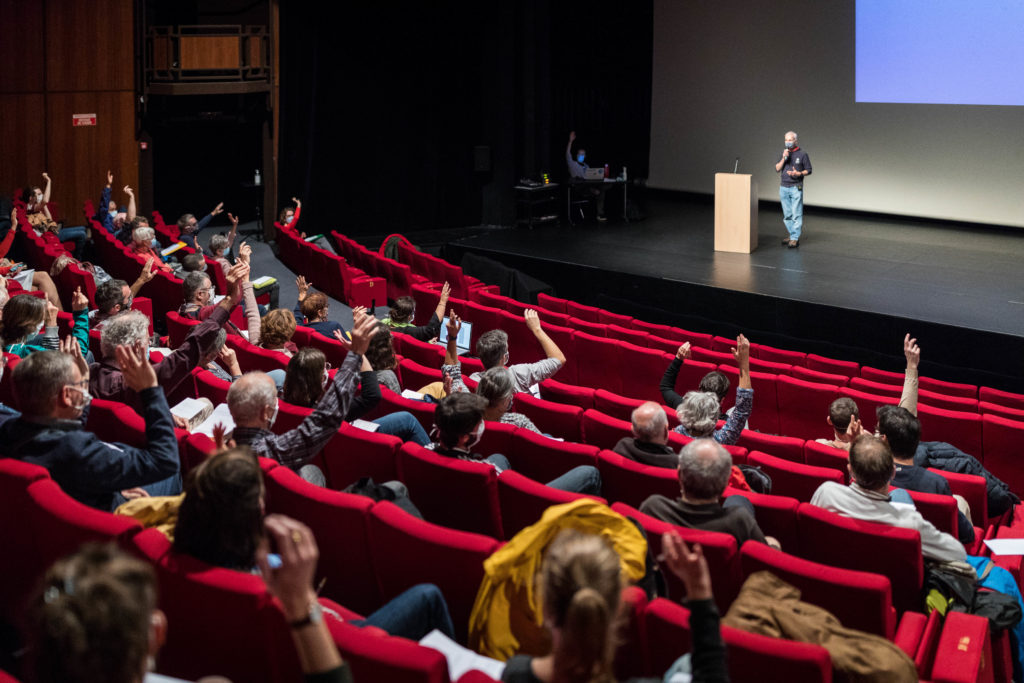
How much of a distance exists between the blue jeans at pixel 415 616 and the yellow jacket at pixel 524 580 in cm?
9

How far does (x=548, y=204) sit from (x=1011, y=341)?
23.9 feet

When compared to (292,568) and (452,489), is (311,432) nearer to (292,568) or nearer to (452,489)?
(452,489)

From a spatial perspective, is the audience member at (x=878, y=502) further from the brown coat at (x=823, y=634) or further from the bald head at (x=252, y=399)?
the bald head at (x=252, y=399)

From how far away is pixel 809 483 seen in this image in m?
3.70

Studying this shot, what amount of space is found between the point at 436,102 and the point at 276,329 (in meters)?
8.78

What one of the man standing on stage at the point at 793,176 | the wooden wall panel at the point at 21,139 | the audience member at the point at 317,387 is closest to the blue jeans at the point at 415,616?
the audience member at the point at 317,387

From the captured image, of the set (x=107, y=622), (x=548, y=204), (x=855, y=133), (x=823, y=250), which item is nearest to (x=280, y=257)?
(x=548, y=204)

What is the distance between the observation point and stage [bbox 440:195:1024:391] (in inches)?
291

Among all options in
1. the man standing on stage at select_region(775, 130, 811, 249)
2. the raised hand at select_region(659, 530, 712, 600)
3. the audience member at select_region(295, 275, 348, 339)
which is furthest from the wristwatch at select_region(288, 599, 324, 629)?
the man standing on stage at select_region(775, 130, 811, 249)

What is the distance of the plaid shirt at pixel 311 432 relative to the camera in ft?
10.2

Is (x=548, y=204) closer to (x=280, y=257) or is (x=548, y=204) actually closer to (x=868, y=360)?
(x=280, y=257)

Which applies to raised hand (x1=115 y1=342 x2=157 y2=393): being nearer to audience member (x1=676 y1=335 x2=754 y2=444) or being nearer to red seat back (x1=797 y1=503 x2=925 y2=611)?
red seat back (x1=797 y1=503 x2=925 y2=611)

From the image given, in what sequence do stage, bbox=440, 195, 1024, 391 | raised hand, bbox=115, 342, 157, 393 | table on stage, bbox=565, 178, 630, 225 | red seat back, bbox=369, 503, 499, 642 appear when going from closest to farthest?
red seat back, bbox=369, 503, 499, 642 < raised hand, bbox=115, 342, 157, 393 < stage, bbox=440, 195, 1024, 391 < table on stage, bbox=565, 178, 630, 225

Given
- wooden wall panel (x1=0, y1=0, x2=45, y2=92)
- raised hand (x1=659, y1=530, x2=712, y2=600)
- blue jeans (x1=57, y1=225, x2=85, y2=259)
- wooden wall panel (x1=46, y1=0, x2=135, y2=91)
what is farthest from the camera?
wooden wall panel (x1=46, y1=0, x2=135, y2=91)
